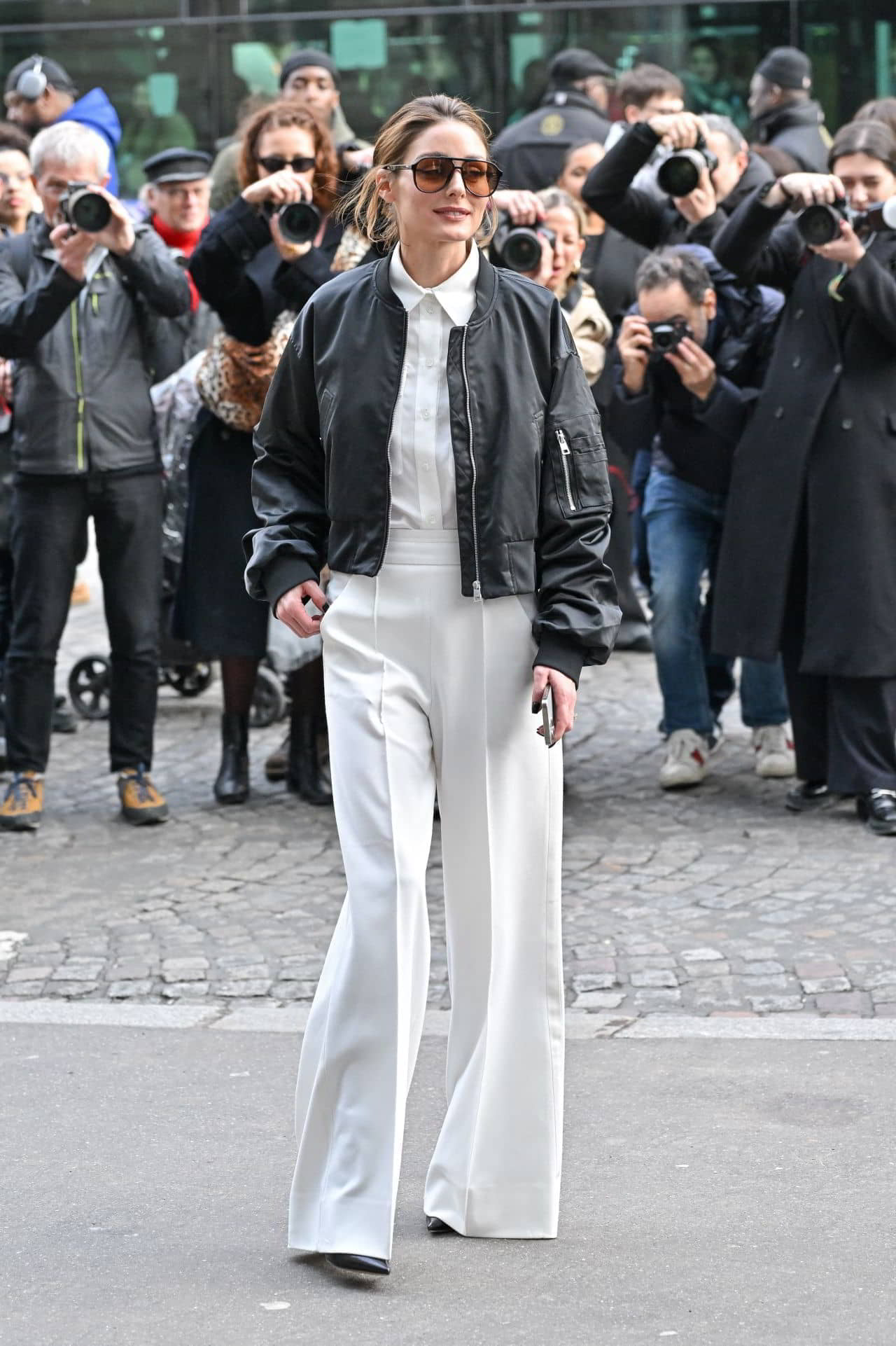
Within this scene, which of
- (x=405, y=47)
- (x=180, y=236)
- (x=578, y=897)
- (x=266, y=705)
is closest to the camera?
(x=578, y=897)

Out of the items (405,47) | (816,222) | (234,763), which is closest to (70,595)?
(234,763)

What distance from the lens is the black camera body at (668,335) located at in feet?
24.5

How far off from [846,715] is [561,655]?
3.53 m

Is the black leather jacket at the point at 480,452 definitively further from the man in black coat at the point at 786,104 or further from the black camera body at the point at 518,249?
the man in black coat at the point at 786,104

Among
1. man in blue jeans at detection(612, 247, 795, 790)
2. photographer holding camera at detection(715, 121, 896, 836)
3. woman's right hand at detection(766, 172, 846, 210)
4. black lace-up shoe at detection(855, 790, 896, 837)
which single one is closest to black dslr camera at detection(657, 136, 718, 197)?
man in blue jeans at detection(612, 247, 795, 790)

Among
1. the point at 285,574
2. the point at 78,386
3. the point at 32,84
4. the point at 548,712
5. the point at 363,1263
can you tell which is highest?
the point at 32,84

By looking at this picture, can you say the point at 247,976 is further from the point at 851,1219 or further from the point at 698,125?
the point at 698,125

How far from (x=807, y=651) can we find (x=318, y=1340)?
404 cm

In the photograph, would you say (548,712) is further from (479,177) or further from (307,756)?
(307,756)

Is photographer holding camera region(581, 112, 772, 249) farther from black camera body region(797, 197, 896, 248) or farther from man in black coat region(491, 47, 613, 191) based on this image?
man in black coat region(491, 47, 613, 191)

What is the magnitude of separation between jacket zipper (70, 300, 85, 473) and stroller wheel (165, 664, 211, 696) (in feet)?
8.65

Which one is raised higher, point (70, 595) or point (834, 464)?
point (834, 464)

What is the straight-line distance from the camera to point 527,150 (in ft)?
35.1

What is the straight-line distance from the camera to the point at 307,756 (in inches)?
310
